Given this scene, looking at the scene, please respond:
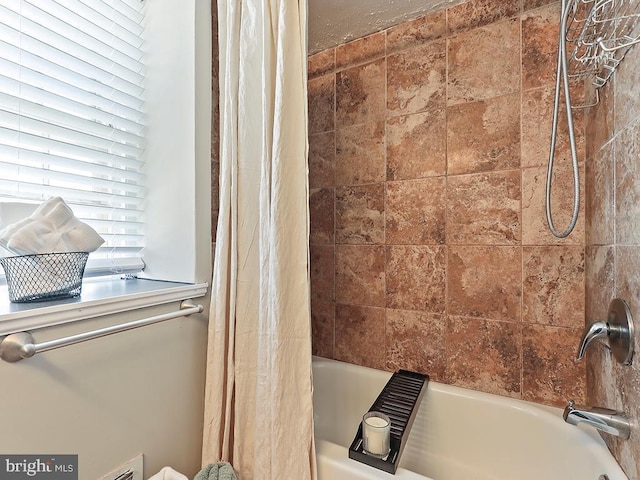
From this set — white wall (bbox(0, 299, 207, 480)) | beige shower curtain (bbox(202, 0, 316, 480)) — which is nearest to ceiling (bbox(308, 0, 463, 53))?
beige shower curtain (bbox(202, 0, 316, 480))

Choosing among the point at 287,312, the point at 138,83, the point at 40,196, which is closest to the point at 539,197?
the point at 287,312

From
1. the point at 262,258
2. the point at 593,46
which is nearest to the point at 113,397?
the point at 262,258

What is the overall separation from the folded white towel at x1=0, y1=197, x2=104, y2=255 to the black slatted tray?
38.9 inches

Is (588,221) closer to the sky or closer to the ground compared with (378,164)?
closer to the ground

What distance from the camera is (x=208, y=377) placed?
1.03m

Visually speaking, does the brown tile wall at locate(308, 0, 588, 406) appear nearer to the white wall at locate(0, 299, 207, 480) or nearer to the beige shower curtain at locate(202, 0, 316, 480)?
the beige shower curtain at locate(202, 0, 316, 480)

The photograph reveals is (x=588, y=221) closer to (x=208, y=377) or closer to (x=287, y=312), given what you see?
(x=287, y=312)

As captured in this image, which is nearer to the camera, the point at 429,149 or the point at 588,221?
the point at 588,221

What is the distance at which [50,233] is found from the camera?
0.75 meters

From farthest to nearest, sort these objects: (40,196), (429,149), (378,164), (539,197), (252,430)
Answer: (378,164)
(429,149)
(539,197)
(252,430)
(40,196)

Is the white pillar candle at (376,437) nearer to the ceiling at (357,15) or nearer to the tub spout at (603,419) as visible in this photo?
the tub spout at (603,419)

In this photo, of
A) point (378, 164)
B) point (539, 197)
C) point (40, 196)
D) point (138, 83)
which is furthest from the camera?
point (378, 164)

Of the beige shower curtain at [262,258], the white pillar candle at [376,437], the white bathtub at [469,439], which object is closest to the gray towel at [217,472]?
the beige shower curtain at [262,258]

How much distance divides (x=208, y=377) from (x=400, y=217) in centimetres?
106
